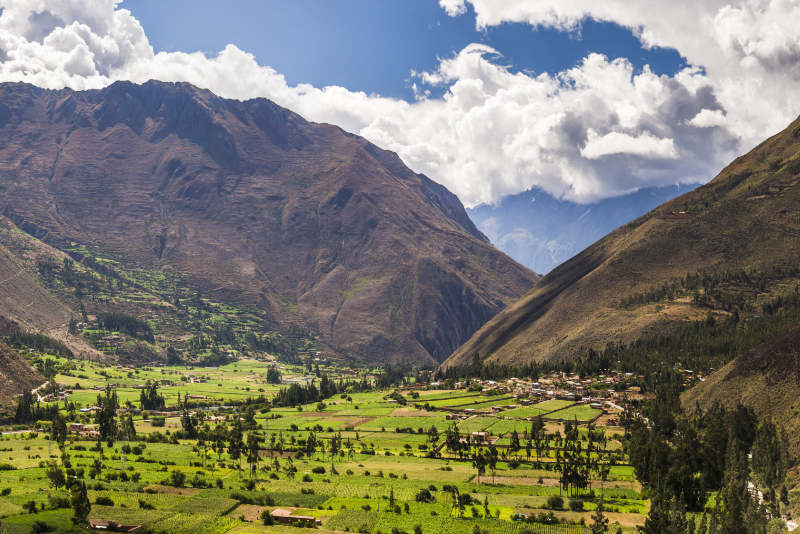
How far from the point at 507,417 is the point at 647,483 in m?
65.6

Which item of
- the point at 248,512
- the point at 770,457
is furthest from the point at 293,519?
the point at 770,457

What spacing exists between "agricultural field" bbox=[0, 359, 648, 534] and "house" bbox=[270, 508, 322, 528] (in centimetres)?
146

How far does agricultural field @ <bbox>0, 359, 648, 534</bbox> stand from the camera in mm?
88750

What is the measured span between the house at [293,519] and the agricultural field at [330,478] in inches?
57.5

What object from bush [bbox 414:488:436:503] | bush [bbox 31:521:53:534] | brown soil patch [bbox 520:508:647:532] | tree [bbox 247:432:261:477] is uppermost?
tree [bbox 247:432:261:477]

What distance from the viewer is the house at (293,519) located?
87812 mm

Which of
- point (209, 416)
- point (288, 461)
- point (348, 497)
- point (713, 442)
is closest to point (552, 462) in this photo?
point (713, 442)

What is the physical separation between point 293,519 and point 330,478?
26480 mm

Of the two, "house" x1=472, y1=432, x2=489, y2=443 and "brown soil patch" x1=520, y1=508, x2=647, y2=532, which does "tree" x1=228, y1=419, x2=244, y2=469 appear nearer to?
"house" x1=472, y1=432, x2=489, y2=443

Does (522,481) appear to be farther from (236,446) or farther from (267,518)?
(236,446)

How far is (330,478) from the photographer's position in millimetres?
115250

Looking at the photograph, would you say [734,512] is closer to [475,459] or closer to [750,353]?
[475,459]

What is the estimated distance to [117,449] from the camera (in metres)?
137

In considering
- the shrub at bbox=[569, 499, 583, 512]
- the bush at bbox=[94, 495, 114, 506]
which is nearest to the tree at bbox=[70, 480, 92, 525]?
the bush at bbox=[94, 495, 114, 506]
